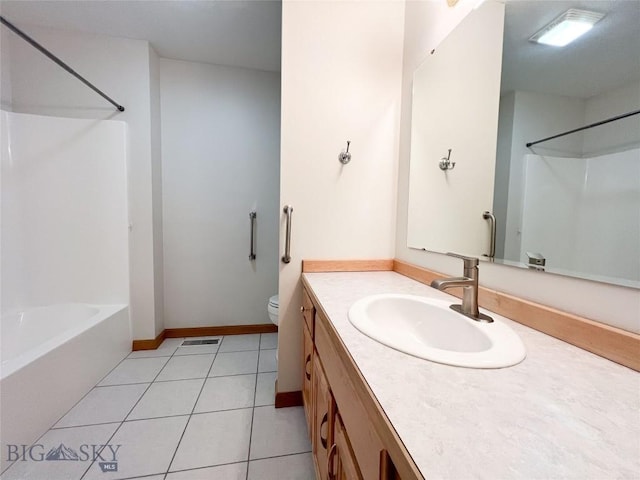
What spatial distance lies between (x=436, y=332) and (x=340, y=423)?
428mm

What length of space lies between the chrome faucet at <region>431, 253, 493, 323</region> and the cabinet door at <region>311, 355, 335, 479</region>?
474 mm

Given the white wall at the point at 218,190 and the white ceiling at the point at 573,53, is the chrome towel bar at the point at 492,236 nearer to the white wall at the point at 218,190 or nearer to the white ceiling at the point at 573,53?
A: the white ceiling at the point at 573,53

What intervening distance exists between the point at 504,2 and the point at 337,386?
138cm

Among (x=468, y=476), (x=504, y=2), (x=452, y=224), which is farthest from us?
(x=452, y=224)

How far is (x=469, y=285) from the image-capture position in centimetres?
75

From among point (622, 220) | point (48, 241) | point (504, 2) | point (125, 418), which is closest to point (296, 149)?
point (504, 2)

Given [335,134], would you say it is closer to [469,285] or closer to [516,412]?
[469,285]

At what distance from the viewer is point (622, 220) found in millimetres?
546

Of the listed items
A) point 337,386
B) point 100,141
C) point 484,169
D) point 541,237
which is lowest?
point 337,386

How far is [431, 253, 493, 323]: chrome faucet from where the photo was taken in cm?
74

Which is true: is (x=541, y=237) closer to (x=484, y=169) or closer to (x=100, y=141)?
(x=484, y=169)

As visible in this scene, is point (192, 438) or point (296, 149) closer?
point (192, 438)

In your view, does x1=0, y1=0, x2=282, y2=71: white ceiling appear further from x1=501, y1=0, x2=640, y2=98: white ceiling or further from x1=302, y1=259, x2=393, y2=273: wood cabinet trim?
x1=302, y1=259, x2=393, y2=273: wood cabinet trim

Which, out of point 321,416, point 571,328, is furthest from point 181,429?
point 571,328
